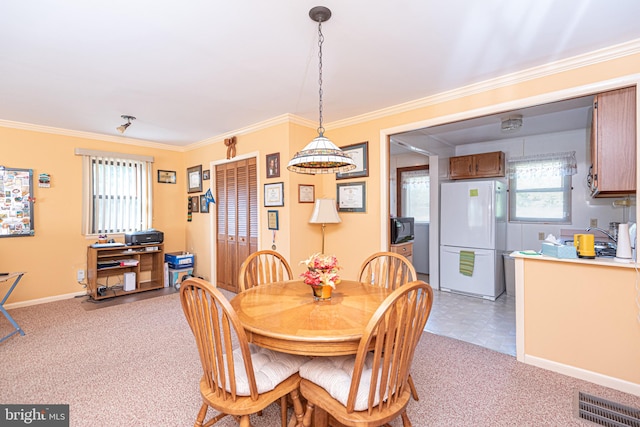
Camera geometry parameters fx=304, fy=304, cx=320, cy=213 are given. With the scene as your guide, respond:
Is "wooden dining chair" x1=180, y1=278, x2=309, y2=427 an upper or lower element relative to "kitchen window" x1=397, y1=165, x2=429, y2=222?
lower

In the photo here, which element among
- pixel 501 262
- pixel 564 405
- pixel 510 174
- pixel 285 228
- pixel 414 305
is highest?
pixel 510 174

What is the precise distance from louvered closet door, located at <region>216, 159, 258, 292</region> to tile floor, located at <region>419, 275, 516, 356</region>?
96.5 inches

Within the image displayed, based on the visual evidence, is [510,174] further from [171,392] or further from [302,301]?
[171,392]

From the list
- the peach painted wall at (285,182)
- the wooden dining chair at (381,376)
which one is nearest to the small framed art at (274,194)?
the peach painted wall at (285,182)

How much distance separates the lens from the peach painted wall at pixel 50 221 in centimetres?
379

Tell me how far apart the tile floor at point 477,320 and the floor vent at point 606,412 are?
2.14 feet

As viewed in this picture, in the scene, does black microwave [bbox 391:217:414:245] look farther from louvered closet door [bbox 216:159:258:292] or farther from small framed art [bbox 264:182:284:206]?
louvered closet door [bbox 216:159:258:292]

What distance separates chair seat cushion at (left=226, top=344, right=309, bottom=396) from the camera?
1.41 meters

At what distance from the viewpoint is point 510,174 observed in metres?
4.71

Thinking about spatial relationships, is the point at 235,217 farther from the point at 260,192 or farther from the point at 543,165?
the point at 543,165

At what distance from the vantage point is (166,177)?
16.8 feet

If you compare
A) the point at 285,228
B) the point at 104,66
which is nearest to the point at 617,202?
the point at 285,228

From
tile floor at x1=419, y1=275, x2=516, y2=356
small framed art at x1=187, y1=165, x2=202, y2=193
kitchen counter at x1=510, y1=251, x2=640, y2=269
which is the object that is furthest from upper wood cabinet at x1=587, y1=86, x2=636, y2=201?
small framed art at x1=187, y1=165, x2=202, y2=193

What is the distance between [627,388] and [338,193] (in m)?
2.90
